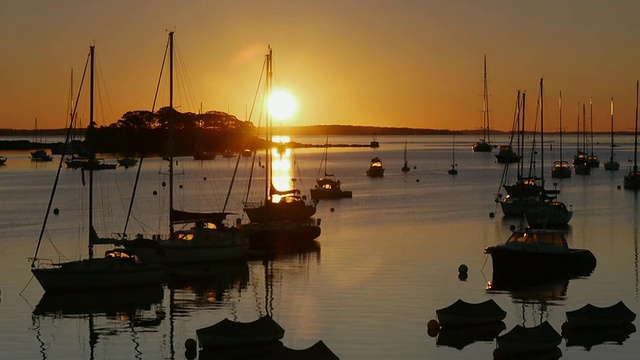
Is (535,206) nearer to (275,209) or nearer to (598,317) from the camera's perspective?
(275,209)

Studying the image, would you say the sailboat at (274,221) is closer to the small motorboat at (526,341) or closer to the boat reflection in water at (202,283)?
the boat reflection in water at (202,283)

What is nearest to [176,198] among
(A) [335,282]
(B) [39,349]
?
(A) [335,282]

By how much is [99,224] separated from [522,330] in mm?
57007

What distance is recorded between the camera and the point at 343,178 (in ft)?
552

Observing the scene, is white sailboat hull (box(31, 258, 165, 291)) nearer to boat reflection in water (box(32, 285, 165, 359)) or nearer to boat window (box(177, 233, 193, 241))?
boat reflection in water (box(32, 285, 165, 359))

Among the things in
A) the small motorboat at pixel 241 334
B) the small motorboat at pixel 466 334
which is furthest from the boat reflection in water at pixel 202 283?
A: the small motorboat at pixel 466 334

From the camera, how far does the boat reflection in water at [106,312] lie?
40.5m

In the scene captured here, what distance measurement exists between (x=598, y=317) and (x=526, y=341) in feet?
19.4

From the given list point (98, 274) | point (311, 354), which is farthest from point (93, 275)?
point (311, 354)

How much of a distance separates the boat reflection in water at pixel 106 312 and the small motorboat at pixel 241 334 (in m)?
3.44

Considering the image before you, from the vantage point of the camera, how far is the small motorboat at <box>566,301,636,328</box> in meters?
39.5

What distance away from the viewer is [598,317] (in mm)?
39625

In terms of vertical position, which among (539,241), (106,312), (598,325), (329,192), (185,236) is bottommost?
(106,312)

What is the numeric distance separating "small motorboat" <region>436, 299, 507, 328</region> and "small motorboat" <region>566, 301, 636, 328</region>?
8.64 feet
